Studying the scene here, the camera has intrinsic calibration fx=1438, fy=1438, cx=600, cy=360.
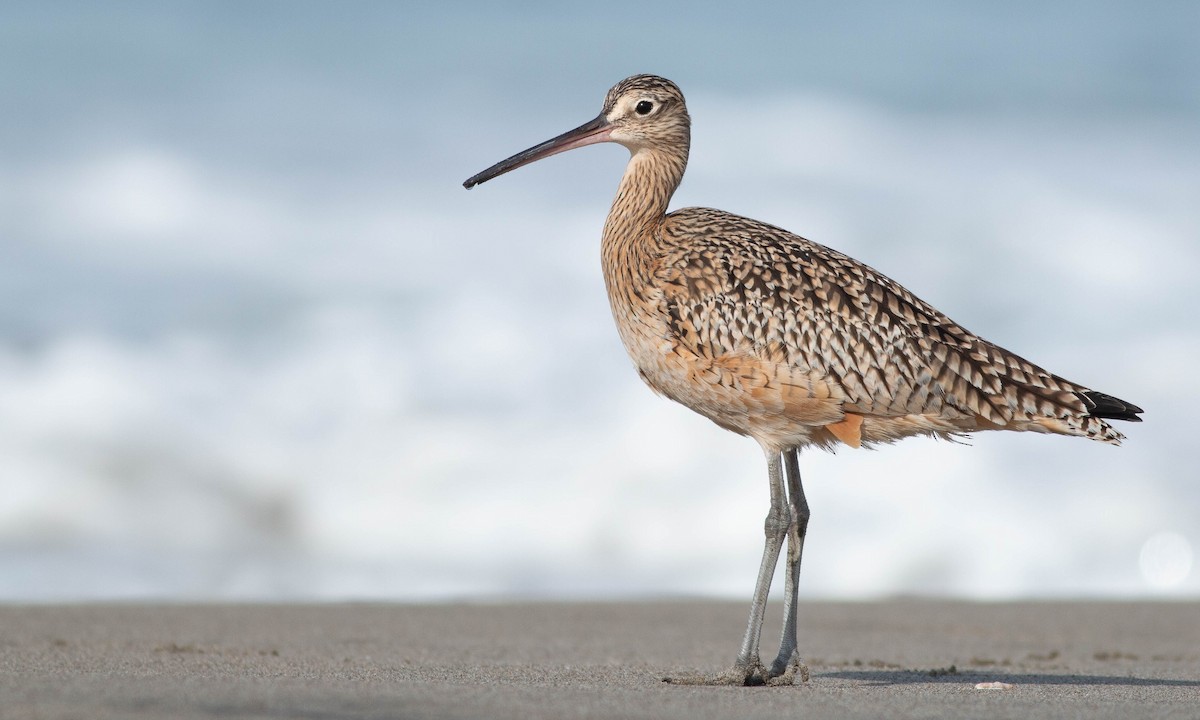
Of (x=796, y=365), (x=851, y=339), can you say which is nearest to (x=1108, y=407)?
(x=851, y=339)

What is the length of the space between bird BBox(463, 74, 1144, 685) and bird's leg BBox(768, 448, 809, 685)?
0.5 inches

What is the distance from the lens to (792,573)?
949cm

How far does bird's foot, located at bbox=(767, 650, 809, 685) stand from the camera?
9.01 metres

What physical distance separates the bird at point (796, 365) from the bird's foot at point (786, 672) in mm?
14

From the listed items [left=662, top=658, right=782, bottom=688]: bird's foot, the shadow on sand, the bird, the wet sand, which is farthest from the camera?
the shadow on sand

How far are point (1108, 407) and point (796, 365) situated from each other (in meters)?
2.07

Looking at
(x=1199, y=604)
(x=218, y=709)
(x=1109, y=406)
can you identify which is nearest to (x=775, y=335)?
(x=1109, y=406)

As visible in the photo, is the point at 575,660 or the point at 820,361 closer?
the point at 820,361

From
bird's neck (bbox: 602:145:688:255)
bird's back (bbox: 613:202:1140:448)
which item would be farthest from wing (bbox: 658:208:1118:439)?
bird's neck (bbox: 602:145:688:255)

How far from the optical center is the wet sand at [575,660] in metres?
6.79

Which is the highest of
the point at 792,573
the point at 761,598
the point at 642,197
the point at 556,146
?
the point at 556,146

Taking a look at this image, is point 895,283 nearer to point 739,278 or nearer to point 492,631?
point 739,278

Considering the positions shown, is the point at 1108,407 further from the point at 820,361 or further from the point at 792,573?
the point at 792,573

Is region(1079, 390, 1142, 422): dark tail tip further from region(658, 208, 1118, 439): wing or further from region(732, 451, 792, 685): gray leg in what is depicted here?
region(732, 451, 792, 685): gray leg
